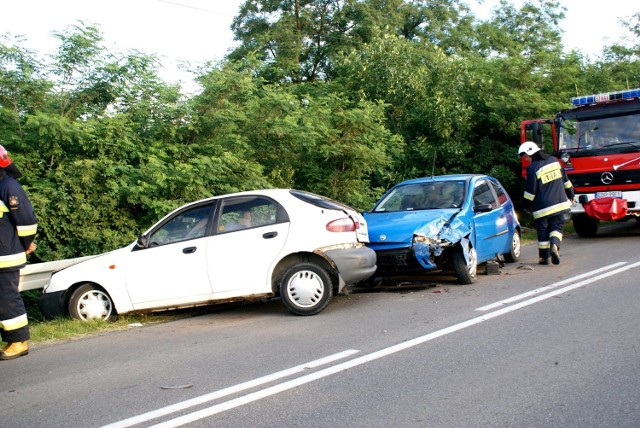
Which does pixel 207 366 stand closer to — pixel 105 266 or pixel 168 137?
pixel 105 266

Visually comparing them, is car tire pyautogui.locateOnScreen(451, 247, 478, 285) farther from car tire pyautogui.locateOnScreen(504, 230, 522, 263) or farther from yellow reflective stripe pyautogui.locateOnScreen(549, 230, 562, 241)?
car tire pyautogui.locateOnScreen(504, 230, 522, 263)

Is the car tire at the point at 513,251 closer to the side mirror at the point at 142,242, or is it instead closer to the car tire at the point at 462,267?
the car tire at the point at 462,267

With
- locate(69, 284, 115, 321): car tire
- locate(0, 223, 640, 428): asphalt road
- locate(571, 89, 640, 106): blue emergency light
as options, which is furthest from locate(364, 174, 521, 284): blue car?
locate(571, 89, 640, 106): blue emergency light

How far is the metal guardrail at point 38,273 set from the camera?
841 centimetres

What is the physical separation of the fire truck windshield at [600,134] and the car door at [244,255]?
26.9ft

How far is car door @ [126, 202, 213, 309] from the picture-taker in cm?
775

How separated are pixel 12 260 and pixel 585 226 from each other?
12.4m

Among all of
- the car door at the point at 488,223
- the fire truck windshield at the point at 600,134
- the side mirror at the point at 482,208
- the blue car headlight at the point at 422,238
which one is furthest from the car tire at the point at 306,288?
the fire truck windshield at the point at 600,134

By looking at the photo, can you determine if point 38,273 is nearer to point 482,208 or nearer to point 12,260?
point 12,260

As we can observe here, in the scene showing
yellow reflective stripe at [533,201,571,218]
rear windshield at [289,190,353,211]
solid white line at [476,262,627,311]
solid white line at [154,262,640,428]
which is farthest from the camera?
yellow reflective stripe at [533,201,571,218]

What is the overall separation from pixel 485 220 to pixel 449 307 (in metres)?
2.69

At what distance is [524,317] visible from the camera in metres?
6.89

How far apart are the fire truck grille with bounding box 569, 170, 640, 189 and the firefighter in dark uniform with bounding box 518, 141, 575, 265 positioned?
275 centimetres

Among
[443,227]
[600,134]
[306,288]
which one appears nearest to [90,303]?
[306,288]
